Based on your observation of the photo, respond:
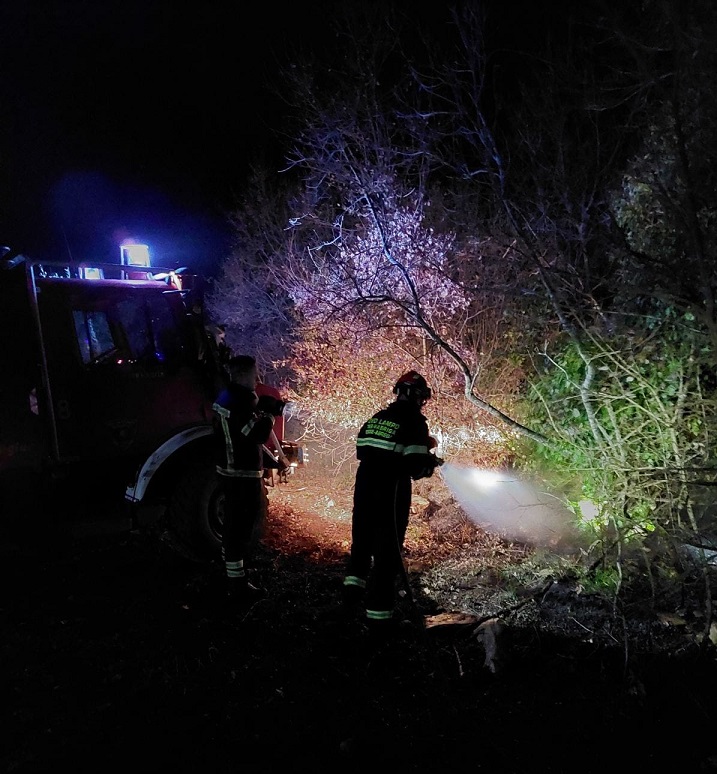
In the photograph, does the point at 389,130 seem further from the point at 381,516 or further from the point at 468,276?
the point at 381,516

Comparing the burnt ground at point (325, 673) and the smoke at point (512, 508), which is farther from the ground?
the burnt ground at point (325, 673)

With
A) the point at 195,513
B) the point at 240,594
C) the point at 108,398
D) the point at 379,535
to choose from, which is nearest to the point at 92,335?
the point at 108,398

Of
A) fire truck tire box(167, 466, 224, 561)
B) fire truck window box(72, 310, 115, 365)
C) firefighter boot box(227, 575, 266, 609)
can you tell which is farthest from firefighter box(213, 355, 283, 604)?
fire truck window box(72, 310, 115, 365)

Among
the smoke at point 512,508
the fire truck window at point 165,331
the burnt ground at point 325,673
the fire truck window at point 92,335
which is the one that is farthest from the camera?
the smoke at point 512,508

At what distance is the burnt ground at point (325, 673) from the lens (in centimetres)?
263

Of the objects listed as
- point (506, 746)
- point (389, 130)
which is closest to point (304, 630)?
point (506, 746)

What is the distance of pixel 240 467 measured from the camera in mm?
4262

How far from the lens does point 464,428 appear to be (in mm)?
7500

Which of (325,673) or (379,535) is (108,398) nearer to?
(379,535)

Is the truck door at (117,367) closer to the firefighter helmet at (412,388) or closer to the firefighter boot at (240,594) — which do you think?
the firefighter boot at (240,594)

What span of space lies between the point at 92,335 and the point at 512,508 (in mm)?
4575

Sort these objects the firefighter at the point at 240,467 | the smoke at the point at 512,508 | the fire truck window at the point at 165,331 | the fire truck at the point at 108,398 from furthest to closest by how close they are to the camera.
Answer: the smoke at the point at 512,508 → the fire truck window at the point at 165,331 → the fire truck at the point at 108,398 → the firefighter at the point at 240,467

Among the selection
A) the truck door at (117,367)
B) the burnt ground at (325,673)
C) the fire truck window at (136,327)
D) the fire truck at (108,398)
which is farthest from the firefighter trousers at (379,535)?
the fire truck window at (136,327)

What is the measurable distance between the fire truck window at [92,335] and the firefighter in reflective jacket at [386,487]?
225 centimetres
